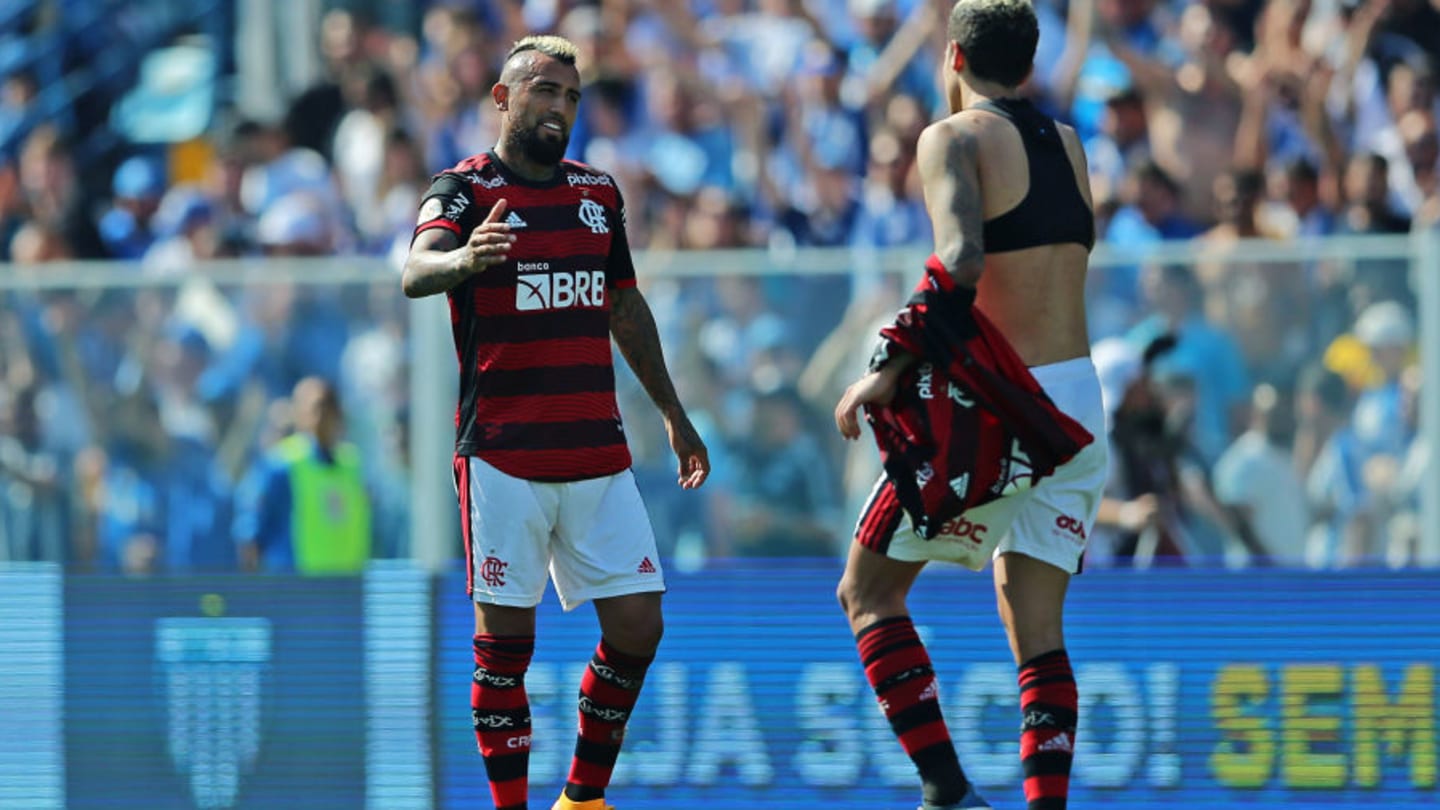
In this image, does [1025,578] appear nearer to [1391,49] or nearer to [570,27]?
[1391,49]

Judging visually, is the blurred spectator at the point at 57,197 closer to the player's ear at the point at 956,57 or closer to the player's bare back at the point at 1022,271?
the player's ear at the point at 956,57

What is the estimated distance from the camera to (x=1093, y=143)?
12.3 metres

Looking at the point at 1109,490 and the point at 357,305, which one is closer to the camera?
the point at 1109,490

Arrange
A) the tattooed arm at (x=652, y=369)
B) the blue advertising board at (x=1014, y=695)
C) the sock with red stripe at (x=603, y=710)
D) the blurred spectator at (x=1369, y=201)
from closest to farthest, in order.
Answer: the sock with red stripe at (x=603, y=710)
the tattooed arm at (x=652, y=369)
the blue advertising board at (x=1014, y=695)
the blurred spectator at (x=1369, y=201)

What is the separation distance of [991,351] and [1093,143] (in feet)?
22.0

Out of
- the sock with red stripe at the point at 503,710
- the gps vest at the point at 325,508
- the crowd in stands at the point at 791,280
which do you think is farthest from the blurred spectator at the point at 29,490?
the sock with red stripe at the point at 503,710

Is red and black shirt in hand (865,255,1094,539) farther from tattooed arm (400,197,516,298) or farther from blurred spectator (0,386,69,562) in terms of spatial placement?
blurred spectator (0,386,69,562)

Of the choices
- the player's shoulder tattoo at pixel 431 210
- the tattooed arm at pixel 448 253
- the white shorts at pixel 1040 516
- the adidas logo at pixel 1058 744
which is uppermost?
the player's shoulder tattoo at pixel 431 210

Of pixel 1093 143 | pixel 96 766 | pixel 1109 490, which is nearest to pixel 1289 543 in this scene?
pixel 1109 490

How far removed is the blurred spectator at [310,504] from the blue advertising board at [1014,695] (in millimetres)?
3029

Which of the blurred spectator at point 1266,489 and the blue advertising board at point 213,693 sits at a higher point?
the blurred spectator at point 1266,489

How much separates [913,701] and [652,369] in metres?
1.35

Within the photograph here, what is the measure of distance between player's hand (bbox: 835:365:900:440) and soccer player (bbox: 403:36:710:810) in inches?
32.2

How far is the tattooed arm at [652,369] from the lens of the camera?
6.61 meters
